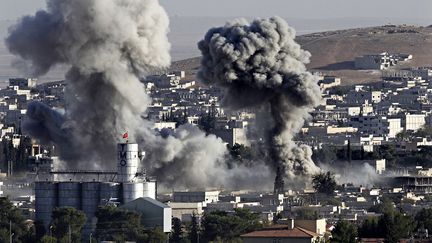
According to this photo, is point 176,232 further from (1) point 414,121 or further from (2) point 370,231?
(1) point 414,121

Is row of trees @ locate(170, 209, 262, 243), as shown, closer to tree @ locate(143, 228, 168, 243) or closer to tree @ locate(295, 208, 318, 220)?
tree @ locate(143, 228, 168, 243)

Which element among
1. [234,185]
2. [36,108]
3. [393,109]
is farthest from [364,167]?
[393,109]

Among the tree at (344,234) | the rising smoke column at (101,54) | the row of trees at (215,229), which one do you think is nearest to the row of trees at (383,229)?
the tree at (344,234)

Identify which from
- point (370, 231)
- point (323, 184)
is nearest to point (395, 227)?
point (370, 231)

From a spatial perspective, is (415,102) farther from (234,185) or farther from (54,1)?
(54,1)

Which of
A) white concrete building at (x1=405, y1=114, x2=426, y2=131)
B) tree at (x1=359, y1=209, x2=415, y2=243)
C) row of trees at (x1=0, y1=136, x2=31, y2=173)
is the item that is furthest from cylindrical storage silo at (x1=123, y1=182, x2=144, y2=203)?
white concrete building at (x1=405, y1=114, x2=426, y2=131)

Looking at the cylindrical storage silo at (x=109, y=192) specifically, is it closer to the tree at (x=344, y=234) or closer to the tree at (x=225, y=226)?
the tree at (x=225, y=226)

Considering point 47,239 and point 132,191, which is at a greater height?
point 132,191
